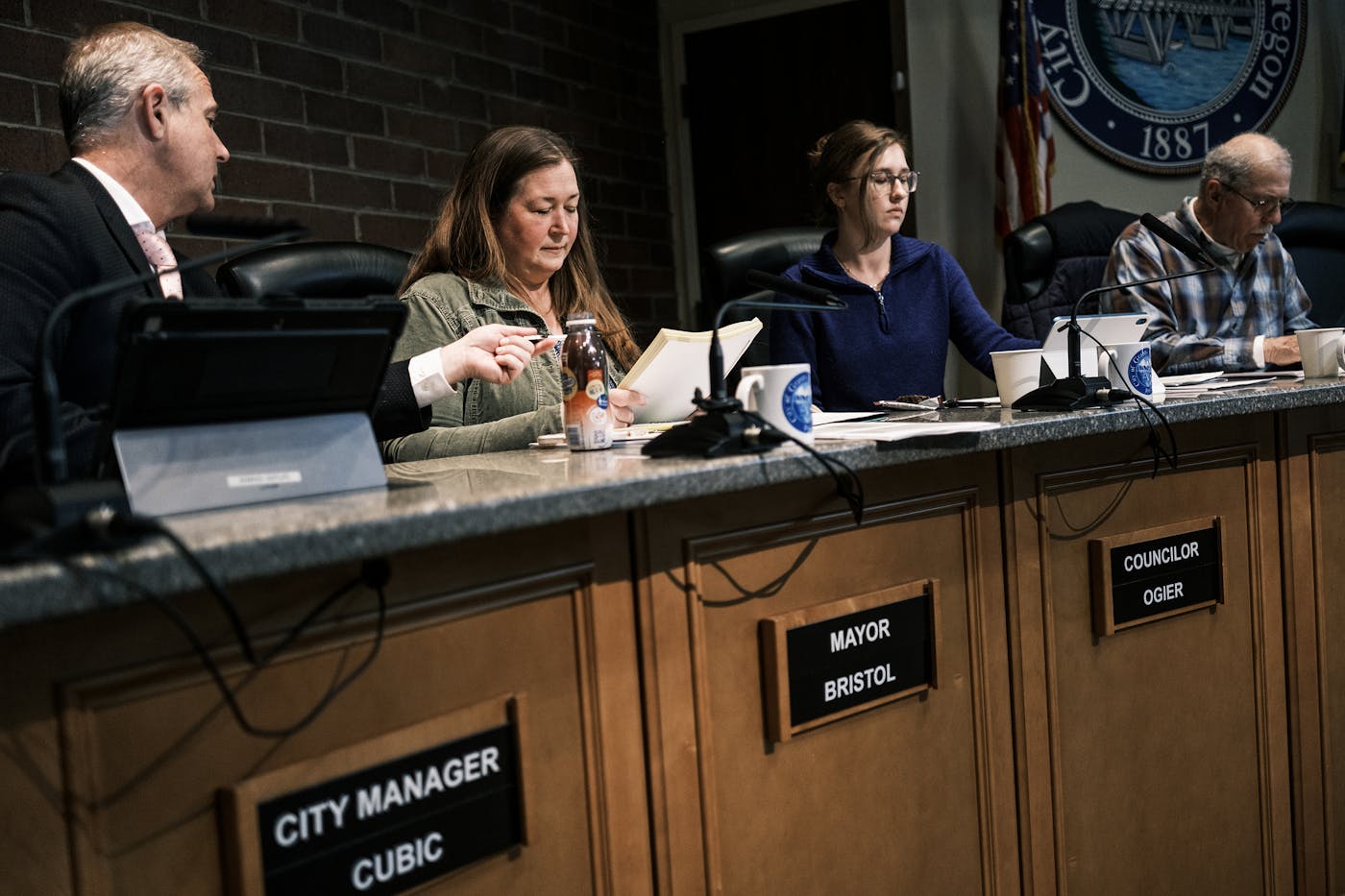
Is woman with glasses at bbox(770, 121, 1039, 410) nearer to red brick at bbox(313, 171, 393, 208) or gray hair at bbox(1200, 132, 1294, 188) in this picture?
gray hair at bbox(1200, 132, 1294, 188)

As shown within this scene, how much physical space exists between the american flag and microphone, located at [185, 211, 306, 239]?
310cm

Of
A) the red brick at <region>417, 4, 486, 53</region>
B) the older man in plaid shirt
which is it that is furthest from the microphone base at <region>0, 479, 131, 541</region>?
the red brick at <region>417, 4, 486, 53</region>

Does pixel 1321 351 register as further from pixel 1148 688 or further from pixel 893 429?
pixel 893 429

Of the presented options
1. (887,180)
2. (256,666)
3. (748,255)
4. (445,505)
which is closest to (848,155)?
(887,180)

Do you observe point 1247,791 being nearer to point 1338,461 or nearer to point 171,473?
point 1338,461

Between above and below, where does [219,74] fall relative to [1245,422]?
above

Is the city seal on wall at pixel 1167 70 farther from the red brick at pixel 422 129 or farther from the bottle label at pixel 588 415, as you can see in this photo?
the bottle label at pixel 588 415

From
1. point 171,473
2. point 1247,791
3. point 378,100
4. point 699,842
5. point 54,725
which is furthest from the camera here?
point 378,100

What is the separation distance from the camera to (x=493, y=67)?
375 cm

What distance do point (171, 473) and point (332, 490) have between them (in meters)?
0.15

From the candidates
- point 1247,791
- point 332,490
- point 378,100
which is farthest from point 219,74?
point 1247,791

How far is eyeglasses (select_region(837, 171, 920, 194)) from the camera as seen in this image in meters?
2.87

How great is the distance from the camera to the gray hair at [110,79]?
5.69ft

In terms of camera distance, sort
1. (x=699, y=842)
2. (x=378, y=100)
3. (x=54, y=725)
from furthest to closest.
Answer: (x=378, y=100)
(x=699, y=842)
(x=54, y=725)
